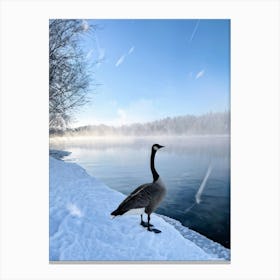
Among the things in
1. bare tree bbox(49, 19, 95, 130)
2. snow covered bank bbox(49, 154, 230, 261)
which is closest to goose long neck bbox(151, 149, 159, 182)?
snow covered bank bbox(49, 154, 230, 261)

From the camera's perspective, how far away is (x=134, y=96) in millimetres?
3256

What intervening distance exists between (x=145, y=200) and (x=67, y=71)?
143 centimetres

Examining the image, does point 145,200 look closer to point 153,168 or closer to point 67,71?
point 153,168

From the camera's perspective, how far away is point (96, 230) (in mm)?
3107

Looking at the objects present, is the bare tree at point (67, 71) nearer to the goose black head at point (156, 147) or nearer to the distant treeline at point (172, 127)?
the distant treeline at point (172, 127)

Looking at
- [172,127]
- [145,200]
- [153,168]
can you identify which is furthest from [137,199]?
[172,127]

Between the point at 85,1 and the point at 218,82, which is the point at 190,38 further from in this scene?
the point at 85,1

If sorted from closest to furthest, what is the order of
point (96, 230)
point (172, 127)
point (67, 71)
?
point (96, 230) → point (172, 127) → point (67, 71)

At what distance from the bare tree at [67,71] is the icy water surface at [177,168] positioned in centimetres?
28

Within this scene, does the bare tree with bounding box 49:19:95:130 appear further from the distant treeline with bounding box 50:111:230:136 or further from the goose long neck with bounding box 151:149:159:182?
the goose long neck with bounding box 151:149:159:182

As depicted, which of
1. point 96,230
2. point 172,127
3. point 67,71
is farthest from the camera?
point 67,71

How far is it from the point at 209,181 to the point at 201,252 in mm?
642
